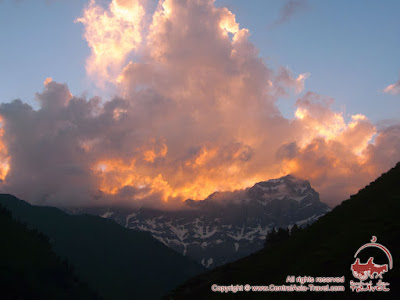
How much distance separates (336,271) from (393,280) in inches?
374

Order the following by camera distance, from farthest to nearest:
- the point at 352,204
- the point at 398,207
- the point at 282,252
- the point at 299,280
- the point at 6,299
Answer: the point at 6,299 < the point at 352,204 < the point at 282,252 < the point at 398,207 < the point at 299,280

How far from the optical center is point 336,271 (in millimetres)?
49531

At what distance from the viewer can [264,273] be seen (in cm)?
6619

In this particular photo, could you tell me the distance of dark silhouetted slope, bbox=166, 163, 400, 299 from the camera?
161 feet

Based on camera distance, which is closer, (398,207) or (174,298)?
(398,207)

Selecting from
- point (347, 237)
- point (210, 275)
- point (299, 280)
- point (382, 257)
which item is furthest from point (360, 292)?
point (210, 275)

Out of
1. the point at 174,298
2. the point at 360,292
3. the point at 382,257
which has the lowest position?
the point at 174,298

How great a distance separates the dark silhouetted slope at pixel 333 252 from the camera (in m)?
49.0

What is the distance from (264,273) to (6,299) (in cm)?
18391

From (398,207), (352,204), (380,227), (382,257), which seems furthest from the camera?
(352,204)

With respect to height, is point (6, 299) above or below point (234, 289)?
below

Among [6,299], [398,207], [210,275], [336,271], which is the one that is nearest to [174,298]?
[210,275]

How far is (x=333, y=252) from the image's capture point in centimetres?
5662

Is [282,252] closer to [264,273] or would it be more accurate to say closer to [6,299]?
[264,273]
